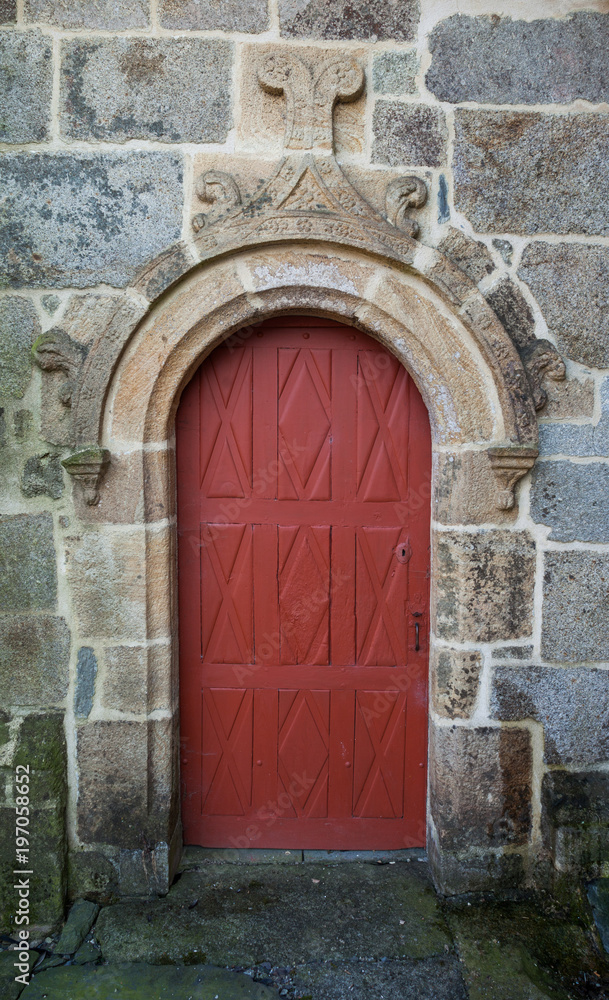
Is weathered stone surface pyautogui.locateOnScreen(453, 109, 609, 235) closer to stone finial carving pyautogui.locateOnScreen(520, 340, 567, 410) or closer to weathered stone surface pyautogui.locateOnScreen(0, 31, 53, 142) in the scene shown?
stone finial carving pyautogui.locateOnScreen(520, 340, 567, 410)

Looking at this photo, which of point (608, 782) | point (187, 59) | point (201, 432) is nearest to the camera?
point (187, 59)

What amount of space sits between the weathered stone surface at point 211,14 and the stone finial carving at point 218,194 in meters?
0.55

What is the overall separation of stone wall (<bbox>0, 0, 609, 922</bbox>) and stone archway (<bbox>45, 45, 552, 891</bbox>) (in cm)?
1

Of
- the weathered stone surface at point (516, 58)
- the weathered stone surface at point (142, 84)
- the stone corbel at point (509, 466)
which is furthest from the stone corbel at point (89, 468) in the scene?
the weathered stone surface at point (516, 58)

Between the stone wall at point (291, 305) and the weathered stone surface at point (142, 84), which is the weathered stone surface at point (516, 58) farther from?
the weathered stone surface at point (142, 84)

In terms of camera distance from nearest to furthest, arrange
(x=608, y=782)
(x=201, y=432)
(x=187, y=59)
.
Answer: (x=187, y=59) → (x=608, y=782) → (x=201, y=432)

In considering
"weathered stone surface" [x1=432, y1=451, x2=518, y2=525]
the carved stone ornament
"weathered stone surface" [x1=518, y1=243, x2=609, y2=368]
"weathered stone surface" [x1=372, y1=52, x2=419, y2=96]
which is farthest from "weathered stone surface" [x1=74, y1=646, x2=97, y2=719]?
"weathered stone surface" [x1=372, y1=52, x2=419, y2=96]

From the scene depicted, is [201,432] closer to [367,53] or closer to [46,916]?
[367,53]

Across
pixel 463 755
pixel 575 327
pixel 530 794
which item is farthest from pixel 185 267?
pixel 530 794

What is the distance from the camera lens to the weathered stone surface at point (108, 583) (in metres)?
2.43

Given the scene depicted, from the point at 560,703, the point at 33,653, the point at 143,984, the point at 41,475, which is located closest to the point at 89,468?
the point at 41,475

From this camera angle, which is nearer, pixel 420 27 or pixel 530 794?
pixel 420 27

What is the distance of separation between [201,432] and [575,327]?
→ 159 cm

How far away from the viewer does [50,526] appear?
243 centimetres
